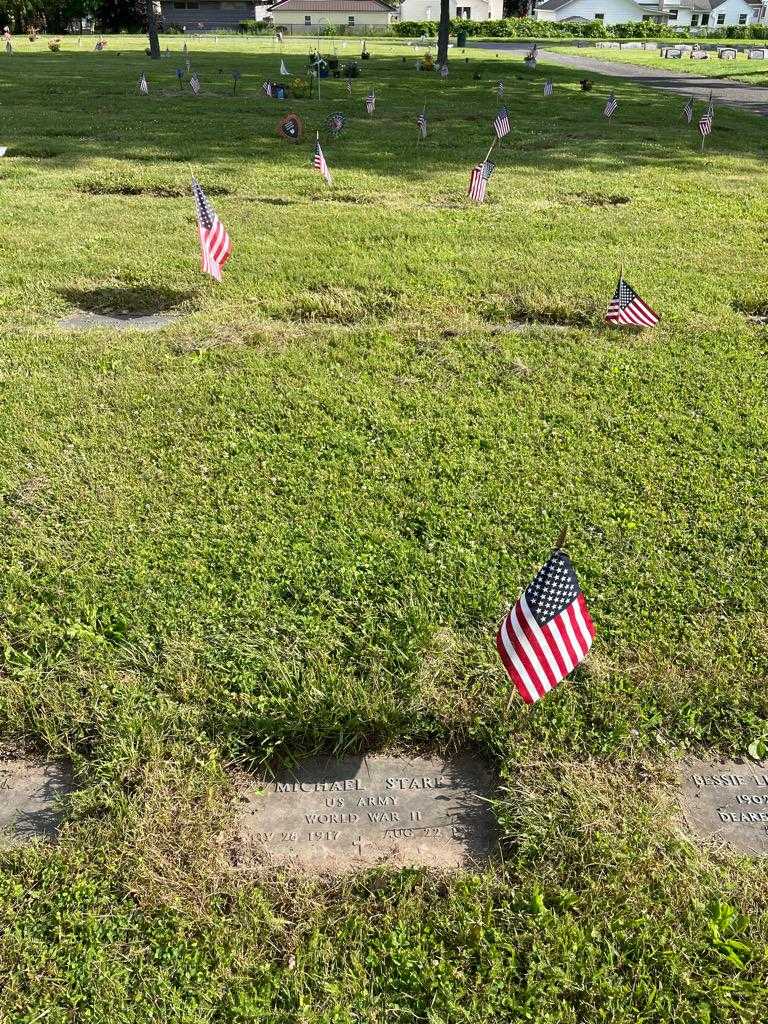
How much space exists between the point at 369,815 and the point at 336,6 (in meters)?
82.4

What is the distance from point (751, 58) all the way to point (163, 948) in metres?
51.3

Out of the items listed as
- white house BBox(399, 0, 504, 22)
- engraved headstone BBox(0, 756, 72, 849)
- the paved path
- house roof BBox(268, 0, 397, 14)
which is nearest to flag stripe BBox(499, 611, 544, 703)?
engraved headstone BBox(0, 756, 72, 849)

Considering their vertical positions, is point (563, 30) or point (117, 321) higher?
point (563, 30)

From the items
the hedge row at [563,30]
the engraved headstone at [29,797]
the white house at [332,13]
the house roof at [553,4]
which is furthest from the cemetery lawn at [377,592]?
the house roof at [553,4]

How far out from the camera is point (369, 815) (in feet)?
9.39

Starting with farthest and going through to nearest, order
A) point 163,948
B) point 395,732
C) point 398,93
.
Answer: point 398,93
point 395,732
point 163,948

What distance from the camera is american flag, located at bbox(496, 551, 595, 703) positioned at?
9.27 feet

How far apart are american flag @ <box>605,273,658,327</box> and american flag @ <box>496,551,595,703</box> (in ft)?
14.5

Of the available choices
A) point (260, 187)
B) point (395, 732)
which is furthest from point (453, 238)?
point (395, 732)

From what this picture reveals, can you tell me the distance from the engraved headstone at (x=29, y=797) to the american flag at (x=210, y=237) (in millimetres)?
4936

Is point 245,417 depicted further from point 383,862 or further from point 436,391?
point 383,862

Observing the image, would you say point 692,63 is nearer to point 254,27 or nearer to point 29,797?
point 254,27

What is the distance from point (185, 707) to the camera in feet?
10.5

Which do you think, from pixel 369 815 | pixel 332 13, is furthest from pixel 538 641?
pixel 332 13
